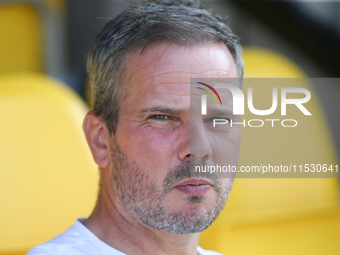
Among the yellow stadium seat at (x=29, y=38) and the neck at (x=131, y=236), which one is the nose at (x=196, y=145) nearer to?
the neck at (x=131, y=236)

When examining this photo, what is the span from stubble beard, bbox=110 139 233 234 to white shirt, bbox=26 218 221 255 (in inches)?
4.4

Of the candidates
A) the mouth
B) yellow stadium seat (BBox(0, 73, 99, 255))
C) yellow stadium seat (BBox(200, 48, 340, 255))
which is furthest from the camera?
yellow stadium seat (BBox(200, 48, 340, 255))

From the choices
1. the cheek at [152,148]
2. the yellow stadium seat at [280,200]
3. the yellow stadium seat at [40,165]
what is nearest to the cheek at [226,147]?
the cheek at [152,148]

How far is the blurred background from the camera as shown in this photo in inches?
74.4

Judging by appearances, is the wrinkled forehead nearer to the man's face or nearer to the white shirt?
the man's face

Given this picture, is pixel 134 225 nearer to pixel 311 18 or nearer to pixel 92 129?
pixel 92 129

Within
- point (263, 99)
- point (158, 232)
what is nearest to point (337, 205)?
point (263, 99)

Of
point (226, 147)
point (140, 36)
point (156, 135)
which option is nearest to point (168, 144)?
point (156, 135)

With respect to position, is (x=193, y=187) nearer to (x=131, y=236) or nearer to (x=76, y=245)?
(x=131, y=236)

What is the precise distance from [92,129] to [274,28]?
106 inches

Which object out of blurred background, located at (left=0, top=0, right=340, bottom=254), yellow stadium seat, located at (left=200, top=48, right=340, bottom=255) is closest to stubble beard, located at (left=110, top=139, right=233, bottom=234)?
blurred background, located at (left=0, top=0, right=340, bottom=254)

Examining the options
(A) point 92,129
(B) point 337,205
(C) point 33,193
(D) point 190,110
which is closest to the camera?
(D) point 190,110

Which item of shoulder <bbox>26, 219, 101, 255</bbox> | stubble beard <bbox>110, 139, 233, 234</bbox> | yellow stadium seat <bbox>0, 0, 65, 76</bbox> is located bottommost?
shoulder <bbox>26, 219, 101, 255</bbox>

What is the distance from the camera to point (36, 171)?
1926 millimetres
